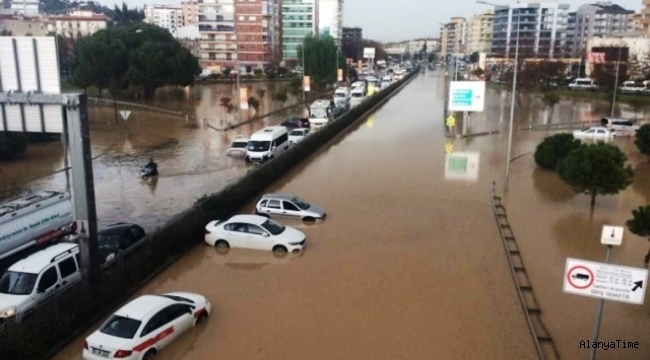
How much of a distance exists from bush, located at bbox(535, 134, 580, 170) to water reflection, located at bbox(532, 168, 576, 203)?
346 millimetres

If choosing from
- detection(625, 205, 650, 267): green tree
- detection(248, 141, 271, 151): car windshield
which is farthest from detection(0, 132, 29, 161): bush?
detection(625, 205, 650, 267): green tree

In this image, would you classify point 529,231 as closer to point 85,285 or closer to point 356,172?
point 356,172

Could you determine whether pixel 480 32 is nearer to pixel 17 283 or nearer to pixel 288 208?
pixel 288 208

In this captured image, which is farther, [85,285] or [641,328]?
[85,285]

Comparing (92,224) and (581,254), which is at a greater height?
(92,224)

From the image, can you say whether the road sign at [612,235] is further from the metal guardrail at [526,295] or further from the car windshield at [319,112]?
the car windshield at [319,112]

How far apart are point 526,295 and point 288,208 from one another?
7.62 meters

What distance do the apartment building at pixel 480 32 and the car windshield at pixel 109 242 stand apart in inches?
5965

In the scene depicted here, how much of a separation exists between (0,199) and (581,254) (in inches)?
737

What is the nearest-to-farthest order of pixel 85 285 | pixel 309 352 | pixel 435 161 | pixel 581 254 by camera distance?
pixel 309 352, pixel 85 285, pixel 581 254, pixel 435 161

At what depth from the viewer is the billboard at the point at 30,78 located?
35.4 feet

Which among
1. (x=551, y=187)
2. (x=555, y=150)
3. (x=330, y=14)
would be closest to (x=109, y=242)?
(x=551, y=187)

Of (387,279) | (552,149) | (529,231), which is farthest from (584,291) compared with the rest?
(552,149)

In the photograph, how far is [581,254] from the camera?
14.6m
